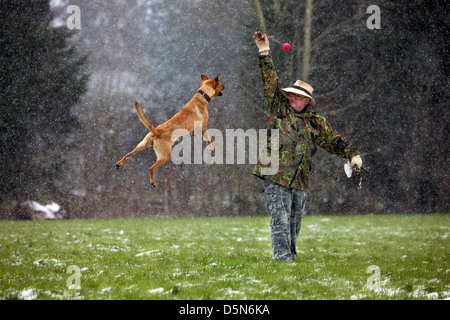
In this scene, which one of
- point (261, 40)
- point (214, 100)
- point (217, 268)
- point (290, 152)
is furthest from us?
point (214, 100)

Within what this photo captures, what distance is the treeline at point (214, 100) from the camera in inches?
518

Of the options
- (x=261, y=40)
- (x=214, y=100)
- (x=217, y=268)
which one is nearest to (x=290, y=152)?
(x=261, y=40)

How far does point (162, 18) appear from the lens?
1467cm

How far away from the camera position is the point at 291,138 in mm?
4551

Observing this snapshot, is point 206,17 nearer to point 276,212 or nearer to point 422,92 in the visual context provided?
point 422,92

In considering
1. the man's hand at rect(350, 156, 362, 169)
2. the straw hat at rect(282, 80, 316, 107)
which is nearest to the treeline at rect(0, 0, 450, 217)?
the straw hat at rect(282, 80, 316, 107)

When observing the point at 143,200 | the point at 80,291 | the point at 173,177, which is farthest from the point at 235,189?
the point at 80,291

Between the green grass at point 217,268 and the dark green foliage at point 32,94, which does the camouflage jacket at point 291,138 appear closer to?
the green grass at point 217,268

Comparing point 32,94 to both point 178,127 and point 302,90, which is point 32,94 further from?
point 178,127

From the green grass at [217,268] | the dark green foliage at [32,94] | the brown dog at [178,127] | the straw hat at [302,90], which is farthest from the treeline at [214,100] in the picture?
the brown dog at [178,127]

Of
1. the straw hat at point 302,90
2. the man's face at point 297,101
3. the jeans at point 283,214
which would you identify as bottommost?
the jeans at point 283,214

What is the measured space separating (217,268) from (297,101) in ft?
6.39

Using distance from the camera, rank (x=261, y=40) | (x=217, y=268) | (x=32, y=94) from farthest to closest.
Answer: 1. (x=32, y=94)
2. (x=217, y=268)
3. (x=261, y=40)

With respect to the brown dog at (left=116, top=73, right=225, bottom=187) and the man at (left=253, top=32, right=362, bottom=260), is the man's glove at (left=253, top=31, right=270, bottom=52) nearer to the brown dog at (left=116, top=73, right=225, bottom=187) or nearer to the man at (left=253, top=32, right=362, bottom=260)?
the man at (left=253, top=32, right=362, bottom=260)
